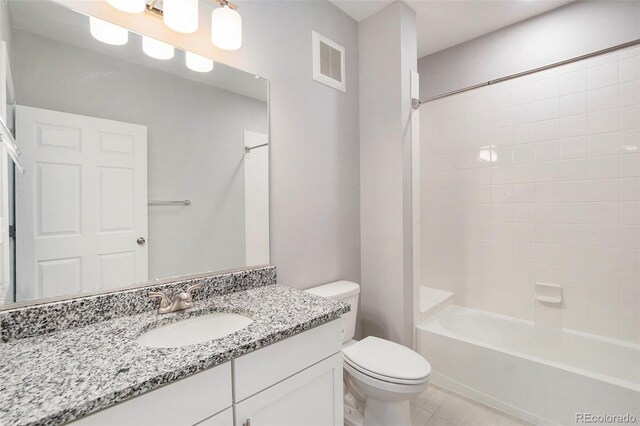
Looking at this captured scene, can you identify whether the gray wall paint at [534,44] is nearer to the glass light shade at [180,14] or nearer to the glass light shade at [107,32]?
the glass light shade at [180,14]

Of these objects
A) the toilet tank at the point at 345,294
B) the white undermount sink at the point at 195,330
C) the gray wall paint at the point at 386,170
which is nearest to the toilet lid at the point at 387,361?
the toilet tank at the point at 345,294

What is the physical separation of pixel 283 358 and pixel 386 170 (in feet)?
4.55

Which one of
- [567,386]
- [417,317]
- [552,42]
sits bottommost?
[567,386]

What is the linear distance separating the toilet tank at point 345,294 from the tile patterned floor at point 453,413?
2.05 ft

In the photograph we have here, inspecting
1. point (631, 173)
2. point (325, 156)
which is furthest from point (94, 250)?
point (631, 173)

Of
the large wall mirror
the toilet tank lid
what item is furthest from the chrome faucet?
the toilet tank lid

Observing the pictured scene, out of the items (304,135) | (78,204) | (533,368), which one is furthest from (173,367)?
(533,368)

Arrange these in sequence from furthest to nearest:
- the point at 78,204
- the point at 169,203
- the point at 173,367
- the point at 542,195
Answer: the point at 542,195 < the point at 169,203 < the point at 78,204 < the point at 173,367

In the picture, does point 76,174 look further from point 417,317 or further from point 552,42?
point 552,42

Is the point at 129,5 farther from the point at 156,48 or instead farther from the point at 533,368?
the point at 533,368

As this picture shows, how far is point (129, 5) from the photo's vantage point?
3.43 ft

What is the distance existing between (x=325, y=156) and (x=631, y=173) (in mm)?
1832

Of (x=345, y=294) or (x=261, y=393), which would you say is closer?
(x=261, y=393)

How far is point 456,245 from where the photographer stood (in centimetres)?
250
